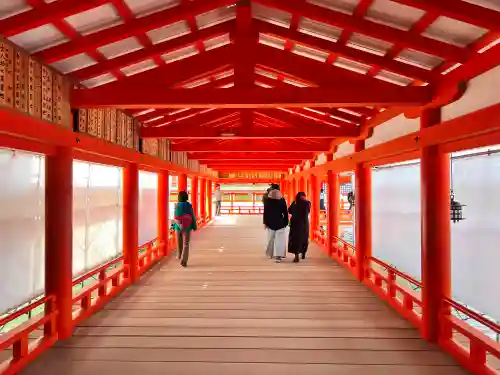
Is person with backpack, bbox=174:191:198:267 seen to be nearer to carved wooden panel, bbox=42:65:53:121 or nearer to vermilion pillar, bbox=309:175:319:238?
carved wooden panel, bbox=42:65:53:121

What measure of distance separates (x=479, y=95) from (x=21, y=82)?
3917 millimetres

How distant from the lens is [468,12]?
2793 millimetres

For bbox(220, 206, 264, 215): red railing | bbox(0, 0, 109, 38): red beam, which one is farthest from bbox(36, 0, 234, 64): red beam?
bbox(220, 206, 264, 215): red railing

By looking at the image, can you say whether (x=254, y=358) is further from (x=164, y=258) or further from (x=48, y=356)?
(x=164, y=258)

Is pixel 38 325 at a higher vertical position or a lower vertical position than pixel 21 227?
lower

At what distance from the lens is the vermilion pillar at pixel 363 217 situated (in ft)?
21.9

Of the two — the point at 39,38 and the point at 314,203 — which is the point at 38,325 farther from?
the point at 314,203

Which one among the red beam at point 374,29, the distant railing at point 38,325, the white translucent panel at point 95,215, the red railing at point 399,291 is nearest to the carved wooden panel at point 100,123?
the white translucent panel at point 95,215

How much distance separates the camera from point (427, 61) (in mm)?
3930

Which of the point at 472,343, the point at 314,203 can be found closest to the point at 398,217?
the point at 472,343

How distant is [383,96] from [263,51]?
137cm

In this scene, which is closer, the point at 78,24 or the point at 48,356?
the point at 78,24

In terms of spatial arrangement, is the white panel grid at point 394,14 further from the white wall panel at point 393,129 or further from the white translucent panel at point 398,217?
the white translucent panel at point 398,217

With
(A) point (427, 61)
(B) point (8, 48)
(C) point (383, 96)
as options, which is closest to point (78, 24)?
(B) point (8, 48)
